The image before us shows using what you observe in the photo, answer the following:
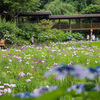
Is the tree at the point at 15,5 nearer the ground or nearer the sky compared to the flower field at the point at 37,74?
nearer the sky

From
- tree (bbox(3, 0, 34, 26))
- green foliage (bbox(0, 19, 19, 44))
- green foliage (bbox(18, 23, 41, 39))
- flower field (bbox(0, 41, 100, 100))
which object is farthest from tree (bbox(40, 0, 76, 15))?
flower field (bbox(0, 41, 100, 100))

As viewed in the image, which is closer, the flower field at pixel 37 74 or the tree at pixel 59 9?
the flower field at pixel 37 74

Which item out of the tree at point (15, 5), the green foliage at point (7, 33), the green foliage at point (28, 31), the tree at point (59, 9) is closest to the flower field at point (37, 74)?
the green foliage at point (7, 33)

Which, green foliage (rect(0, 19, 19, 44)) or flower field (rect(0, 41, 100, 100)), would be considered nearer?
flower field (rect(0, 41, 100, 100))

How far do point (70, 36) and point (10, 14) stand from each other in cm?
826

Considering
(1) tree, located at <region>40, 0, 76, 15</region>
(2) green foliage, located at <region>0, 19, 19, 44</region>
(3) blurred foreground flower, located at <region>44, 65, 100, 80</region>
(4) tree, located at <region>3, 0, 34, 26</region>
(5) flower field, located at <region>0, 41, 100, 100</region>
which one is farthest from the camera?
(1) tree, located at <region>40, 0, 76, 15</region>

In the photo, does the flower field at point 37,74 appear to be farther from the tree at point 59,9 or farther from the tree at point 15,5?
the tree at point 59,9

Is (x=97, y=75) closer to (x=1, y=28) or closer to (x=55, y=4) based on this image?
(x=1, y=28)

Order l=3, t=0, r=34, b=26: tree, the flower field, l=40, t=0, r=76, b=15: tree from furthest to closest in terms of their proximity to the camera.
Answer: l=40, t=0, r=76, b=15: tree < l=3, t=0, r=34, b=26: tree < the flower field

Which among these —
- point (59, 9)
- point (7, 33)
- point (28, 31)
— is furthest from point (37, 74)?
point (59, 9)

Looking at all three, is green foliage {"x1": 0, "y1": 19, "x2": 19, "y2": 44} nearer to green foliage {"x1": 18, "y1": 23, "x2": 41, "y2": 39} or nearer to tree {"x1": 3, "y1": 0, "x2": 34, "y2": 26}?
green foliage {"x1": 18, "y1": 23, "x2": 41, "y2": 39}

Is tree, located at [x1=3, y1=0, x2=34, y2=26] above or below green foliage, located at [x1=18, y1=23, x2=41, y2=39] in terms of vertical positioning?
above

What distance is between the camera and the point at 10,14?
794 inches

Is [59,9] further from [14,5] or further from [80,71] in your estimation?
[80,71]
